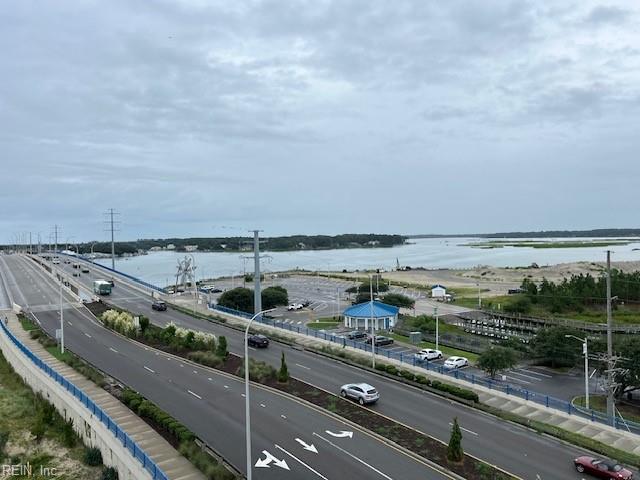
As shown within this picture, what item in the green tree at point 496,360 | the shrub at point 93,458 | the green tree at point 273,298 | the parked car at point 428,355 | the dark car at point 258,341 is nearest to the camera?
the shrub at point 93,458

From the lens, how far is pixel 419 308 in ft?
298

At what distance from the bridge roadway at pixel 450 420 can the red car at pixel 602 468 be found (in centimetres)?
47

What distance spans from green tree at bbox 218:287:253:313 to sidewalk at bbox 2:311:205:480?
43.5 metres

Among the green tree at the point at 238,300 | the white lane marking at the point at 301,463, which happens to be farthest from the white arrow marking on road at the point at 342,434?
the green tree at the point at 238,300

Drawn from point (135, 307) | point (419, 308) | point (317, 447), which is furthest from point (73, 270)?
point (317, 447)

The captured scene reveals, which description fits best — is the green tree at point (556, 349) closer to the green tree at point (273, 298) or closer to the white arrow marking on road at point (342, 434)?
the white arrow marking on road at point (342, 434)

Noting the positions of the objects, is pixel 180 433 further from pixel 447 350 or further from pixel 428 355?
pixel 447 350

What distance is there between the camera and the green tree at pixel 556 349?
49.8 meters

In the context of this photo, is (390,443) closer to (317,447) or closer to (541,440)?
(317,447)
